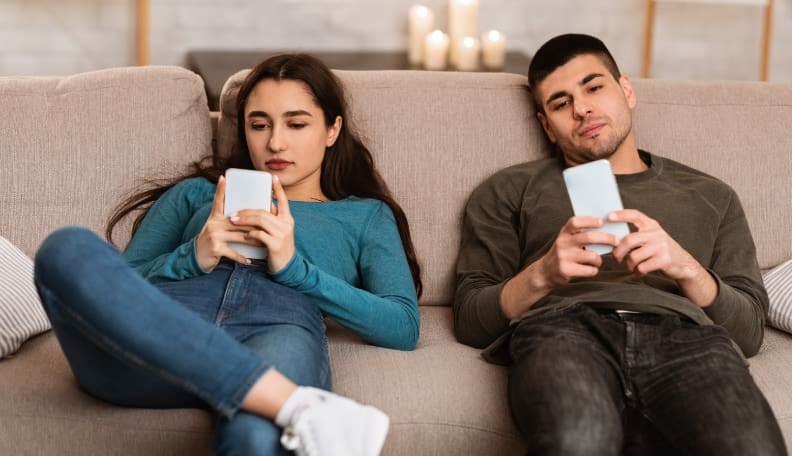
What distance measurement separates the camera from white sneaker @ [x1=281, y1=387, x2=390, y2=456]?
1411 mm

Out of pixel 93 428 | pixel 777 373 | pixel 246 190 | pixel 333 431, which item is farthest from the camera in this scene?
pixel 777 373

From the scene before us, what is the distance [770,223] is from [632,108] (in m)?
0.38

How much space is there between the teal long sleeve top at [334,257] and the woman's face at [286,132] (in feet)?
0.22

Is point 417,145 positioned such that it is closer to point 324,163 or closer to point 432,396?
point 324,163

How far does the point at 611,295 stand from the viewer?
181cm

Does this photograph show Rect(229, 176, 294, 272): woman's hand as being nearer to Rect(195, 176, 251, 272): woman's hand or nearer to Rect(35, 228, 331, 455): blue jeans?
Rect(195, 176, 251, 272): woman's hand

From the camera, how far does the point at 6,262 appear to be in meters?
1.90

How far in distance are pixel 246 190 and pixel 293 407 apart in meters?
0.44

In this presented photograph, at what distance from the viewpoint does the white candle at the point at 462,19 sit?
12.3 feet

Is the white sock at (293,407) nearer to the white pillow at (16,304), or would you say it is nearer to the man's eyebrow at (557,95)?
the white pillow at (16,304)

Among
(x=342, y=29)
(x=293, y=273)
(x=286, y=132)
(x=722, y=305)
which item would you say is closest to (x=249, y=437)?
(x=293, y=273)

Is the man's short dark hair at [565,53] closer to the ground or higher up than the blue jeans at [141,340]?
higher up

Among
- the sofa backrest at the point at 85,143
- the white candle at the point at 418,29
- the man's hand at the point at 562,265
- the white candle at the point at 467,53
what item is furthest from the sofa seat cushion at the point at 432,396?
the white candle at the point at 418,29

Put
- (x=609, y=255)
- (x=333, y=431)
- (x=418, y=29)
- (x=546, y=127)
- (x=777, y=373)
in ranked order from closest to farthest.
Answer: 1. (x=333, y=431)
2. (x=777, y=373)
3. (x=609, y=255)
4. (x=546, y=127)
5. (x=418, y=29)
